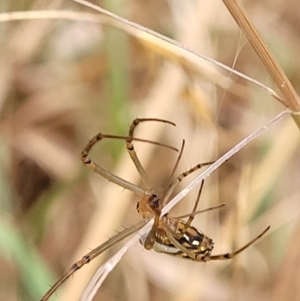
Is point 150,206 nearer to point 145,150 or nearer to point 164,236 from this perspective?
point 164,236

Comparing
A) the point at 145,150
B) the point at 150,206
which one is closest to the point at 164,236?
Answer: the point at 150,206

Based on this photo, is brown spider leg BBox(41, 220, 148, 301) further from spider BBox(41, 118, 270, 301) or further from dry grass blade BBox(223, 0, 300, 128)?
dry grass blade BBox(223, 0, 300, 128)

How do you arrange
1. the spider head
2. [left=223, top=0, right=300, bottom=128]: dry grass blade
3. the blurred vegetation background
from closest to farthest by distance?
[left=223, top=0, right=300, bottom=128]: dry grass blade
the spider head
the blurred vegetation background

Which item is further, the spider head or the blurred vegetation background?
the blurred vegetation background

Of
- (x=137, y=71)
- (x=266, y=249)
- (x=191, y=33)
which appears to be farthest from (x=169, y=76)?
(x=266, y=249)

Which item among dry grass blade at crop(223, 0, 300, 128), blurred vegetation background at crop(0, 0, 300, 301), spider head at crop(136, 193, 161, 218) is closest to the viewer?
dry grass blade at crop(223, 0, 300, 128)

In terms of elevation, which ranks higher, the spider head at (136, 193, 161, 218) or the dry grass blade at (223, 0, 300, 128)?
the dry grass blade at (223, 0, 300, 128)

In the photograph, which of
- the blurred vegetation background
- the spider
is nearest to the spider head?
the spider

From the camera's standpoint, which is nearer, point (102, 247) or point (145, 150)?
point (102, 247)
